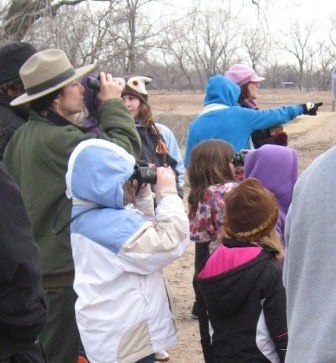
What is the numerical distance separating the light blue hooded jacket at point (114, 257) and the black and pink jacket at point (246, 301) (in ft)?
0.61

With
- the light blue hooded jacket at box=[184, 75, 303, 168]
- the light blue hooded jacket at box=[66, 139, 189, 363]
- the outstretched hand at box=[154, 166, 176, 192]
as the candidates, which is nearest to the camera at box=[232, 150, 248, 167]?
the light blue hooded jacket at box=[184, 75, 303, 168]

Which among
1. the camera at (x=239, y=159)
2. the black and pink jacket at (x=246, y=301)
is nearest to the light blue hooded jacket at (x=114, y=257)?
the black and pink jacket at (x=246, y=301)

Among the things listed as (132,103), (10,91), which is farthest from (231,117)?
(10,91)

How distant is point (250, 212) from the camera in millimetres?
→ 2795

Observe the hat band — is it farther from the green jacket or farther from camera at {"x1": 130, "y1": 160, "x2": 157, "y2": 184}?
camera at {"x1": 130, "y1": 160, "x2": 157, "y2": 184}

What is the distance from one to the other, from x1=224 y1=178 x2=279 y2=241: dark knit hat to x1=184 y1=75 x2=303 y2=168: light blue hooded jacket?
1.76 metres

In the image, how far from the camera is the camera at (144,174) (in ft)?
9.11

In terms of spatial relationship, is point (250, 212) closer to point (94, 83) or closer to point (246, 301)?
point (246, 301)

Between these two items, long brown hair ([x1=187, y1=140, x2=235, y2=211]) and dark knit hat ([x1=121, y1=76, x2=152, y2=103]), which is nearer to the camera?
long brown hair ([x1=187, y1=140, x2=235, y2=211])

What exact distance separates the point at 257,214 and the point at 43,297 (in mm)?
1059

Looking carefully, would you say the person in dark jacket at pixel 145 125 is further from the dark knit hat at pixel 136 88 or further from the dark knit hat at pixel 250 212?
the dark knit hat at pixel 250 212

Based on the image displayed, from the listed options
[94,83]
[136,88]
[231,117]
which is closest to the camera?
[94,83]

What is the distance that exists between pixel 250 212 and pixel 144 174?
1.48ft

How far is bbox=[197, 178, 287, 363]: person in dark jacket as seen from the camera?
2.70 m
